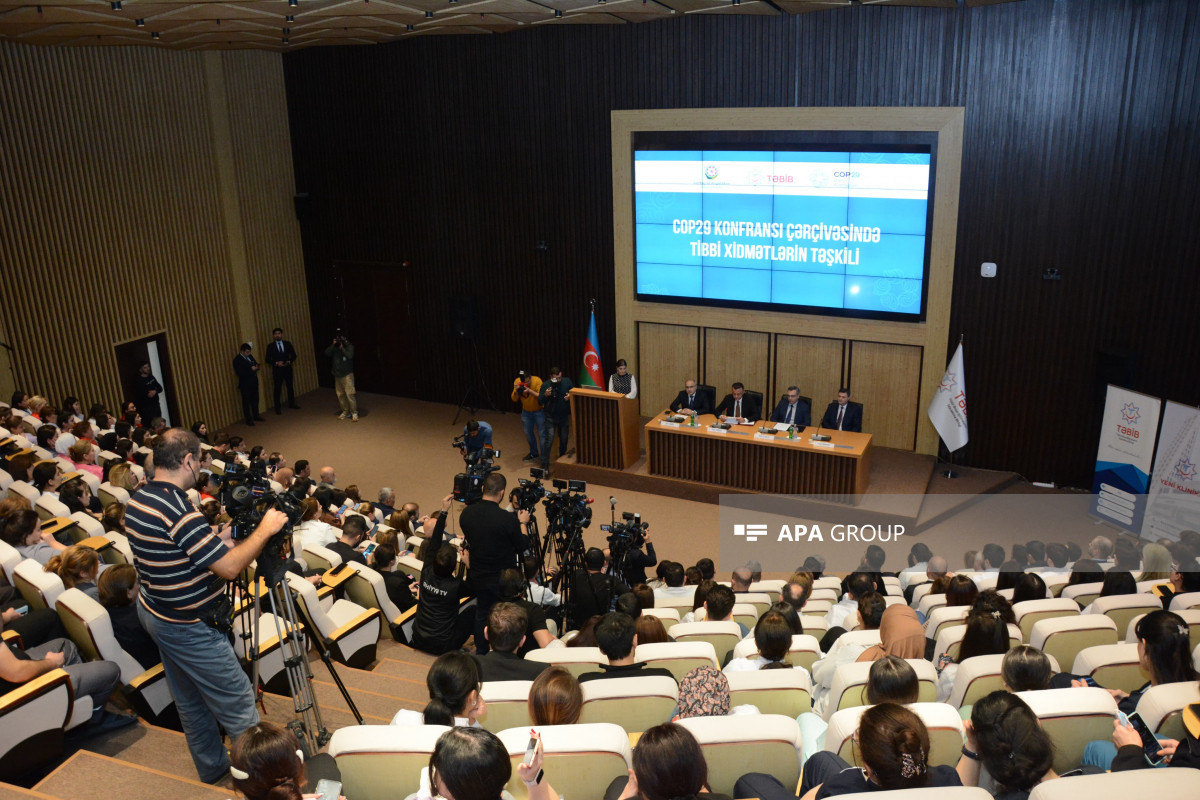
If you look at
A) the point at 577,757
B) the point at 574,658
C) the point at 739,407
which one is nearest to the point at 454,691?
the point at 577,757

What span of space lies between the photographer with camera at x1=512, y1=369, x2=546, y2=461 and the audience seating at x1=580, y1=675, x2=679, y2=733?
7160 millimetres

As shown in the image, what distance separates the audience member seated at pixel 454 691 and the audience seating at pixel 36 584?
223cm

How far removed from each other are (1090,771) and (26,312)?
10311 mm

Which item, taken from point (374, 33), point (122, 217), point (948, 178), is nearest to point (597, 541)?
point (948, 178)

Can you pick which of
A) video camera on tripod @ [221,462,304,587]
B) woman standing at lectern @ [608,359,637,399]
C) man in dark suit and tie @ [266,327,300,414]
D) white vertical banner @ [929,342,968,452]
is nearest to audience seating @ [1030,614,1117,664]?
video camera on tripod @ [221,462,304,587]

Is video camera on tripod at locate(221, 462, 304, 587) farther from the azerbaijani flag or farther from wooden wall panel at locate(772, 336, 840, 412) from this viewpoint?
the azerbaijani flag

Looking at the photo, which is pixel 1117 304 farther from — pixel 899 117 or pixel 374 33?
pixel 374 33

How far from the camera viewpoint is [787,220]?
10.0 metres

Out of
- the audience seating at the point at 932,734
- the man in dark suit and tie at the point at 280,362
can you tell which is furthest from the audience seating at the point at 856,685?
the man in dark suit and tie at the point at 280,362

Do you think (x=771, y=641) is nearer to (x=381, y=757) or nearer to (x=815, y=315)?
(x=381, y=757)

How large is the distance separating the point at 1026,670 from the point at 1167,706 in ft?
1.47

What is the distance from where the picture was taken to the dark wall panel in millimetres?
8453

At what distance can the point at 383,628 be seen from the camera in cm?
577

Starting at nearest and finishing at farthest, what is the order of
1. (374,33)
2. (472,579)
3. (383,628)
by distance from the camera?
(472,579) < (383,628) < (374,33)
